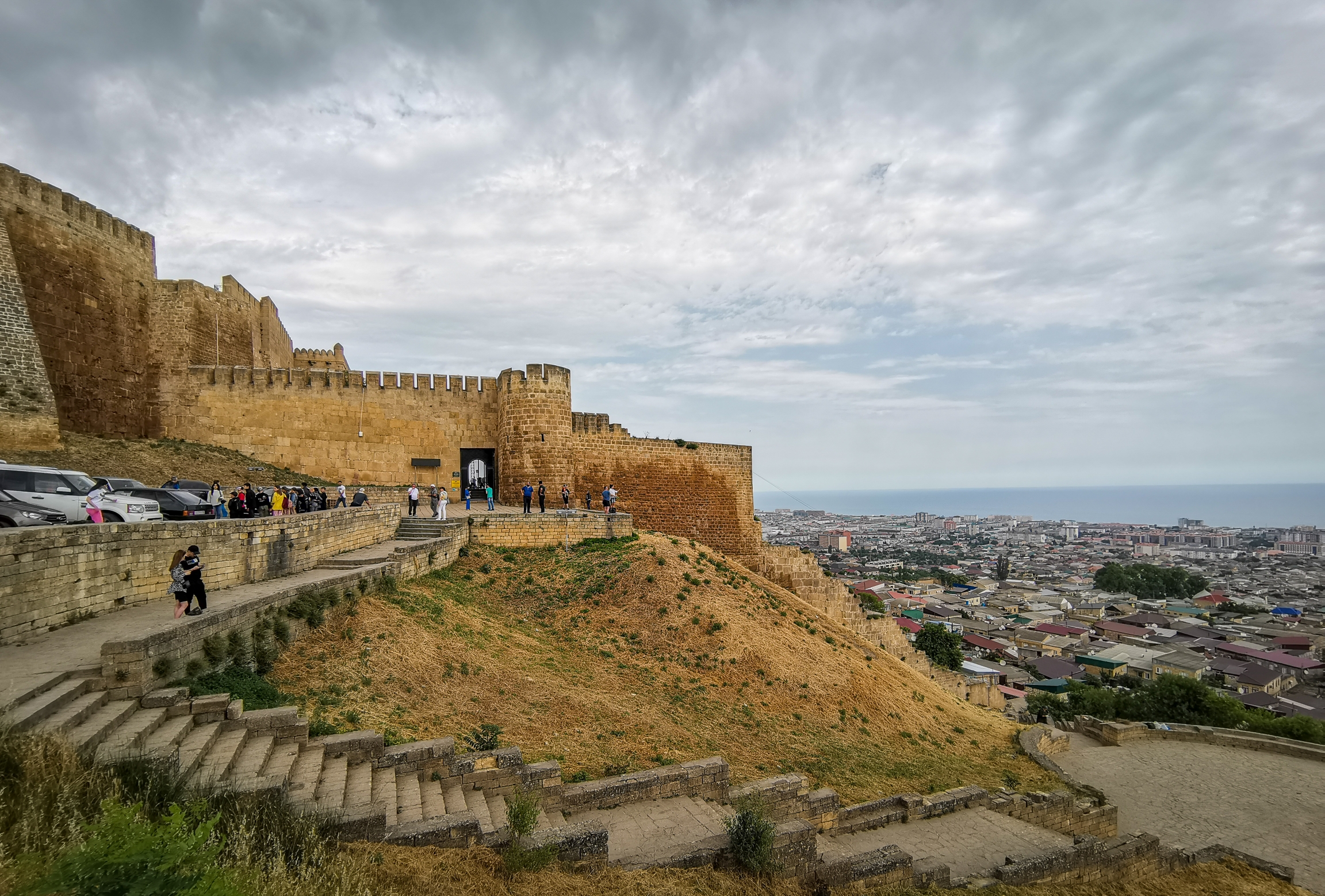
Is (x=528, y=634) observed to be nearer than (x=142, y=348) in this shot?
Yes

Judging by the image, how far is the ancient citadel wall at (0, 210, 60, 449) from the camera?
651 inches

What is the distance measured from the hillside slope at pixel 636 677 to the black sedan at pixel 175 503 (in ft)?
16.6

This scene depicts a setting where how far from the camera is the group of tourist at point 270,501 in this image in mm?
14681

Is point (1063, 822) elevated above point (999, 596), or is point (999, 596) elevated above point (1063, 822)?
point (1063, 822)

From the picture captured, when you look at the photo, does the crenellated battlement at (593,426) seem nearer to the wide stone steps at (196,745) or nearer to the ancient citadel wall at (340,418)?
the ancient citadel wall at (340,418)

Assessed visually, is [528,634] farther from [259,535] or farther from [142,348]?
[142,348]

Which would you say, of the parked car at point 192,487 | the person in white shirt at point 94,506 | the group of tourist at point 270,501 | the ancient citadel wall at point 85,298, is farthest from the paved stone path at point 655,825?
the ancient citadel wall at point 85,298

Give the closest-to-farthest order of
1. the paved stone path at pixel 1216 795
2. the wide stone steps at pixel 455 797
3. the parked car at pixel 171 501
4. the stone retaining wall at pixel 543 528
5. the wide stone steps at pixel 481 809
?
the wide stone steps at pixel 481 809 < the wide stone steps at pixel 455 797 < the paved stone path at pixel 1216 795 < the parked car at pixel 171 501 < the stone retaining wall at pixel 543 528

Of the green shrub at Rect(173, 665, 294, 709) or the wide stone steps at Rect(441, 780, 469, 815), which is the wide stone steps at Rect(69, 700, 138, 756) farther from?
the wide stone steps at Rect(441, 780, 469, 815)

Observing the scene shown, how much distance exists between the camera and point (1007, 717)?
76.7ft

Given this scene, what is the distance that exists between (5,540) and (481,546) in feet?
39.1

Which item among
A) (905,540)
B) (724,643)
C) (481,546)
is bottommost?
(905,540)

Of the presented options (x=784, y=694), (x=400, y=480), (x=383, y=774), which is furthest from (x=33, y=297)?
(x=784, y=694)

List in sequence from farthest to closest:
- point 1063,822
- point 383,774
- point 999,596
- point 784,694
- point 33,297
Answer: point 999,596 → point 33,297 → point 784,694 → point 1063,822 → point 383,774
